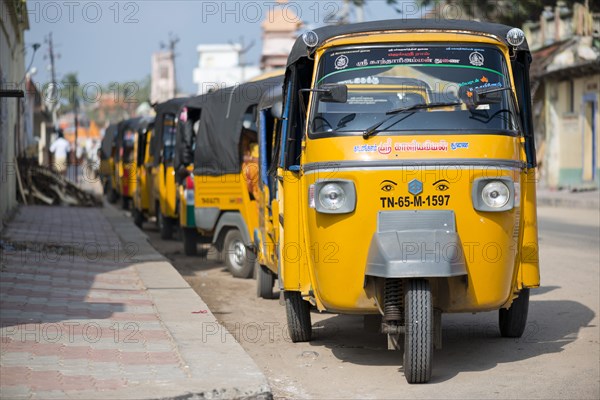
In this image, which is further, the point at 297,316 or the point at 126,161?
the point at 126,161

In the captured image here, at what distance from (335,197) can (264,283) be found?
4064 millimetres

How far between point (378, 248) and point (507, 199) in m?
1.00

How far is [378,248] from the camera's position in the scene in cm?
659

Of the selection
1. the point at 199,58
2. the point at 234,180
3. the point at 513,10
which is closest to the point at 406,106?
the point at 234,180

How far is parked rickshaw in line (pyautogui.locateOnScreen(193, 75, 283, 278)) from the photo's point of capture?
40.0ft

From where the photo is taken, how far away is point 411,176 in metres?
6.76

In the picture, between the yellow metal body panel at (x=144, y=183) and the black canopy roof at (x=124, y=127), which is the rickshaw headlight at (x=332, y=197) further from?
the black canopy roof at (x=124, y=127)

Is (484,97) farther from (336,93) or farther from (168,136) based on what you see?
(168,136)

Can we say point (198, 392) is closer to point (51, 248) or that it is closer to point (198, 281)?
point (198, 281)

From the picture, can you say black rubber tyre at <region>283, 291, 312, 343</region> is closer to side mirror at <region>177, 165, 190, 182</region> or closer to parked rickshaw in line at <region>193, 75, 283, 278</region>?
parked rickshaw in line at <region>193, 75, 283, 278</region>

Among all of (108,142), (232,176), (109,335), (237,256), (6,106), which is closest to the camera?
(109,335)

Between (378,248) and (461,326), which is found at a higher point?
(378,248)

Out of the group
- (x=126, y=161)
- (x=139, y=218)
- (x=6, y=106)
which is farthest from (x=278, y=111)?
(x=126, y=161)

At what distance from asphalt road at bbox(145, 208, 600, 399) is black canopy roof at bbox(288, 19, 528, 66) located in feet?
7.52
